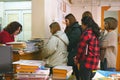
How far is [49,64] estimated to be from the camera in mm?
3855

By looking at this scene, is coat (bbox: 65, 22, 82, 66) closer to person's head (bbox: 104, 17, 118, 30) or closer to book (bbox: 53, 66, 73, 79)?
person's head (bbox: 104, 17, 118, 30)

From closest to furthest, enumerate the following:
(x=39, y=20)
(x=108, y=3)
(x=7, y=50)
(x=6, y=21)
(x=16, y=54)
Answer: (x=7, y=50)
(x=16, y=54)
(x=39, y=20)
(x=6, y=21)
(x=108, y=3)

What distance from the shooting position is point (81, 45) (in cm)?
348

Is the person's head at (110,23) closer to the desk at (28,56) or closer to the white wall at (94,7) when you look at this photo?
the desk at (28,56)

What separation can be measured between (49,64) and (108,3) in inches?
200

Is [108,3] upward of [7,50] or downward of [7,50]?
upward

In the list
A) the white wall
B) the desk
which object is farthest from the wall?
the white wall

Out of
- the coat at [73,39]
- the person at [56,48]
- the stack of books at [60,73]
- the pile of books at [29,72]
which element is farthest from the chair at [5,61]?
the coat at [73,39]

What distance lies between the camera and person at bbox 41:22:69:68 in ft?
12.3

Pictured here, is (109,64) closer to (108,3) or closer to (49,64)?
(49,64)

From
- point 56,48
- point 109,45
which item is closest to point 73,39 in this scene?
point 56,48

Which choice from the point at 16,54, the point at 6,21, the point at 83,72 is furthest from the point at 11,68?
the point at 6,21

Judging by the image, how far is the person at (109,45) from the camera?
12.1 feet

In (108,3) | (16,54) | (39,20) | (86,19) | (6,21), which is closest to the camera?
(16,54)
